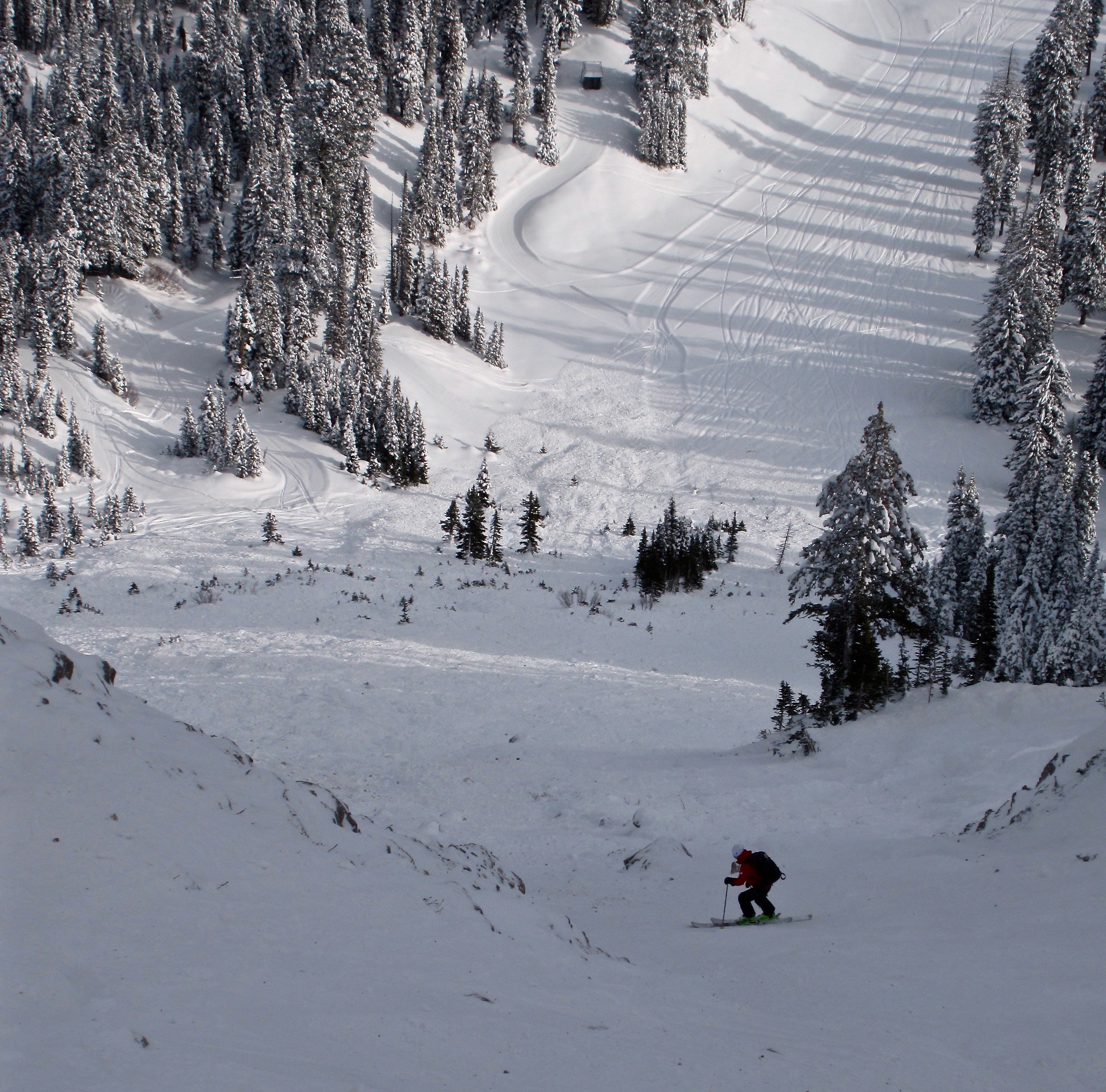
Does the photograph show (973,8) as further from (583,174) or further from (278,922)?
(278,922)

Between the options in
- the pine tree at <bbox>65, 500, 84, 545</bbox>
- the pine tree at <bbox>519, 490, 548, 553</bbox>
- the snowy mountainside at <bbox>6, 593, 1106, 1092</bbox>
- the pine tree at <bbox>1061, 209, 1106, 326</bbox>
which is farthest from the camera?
the pine tree at <bbox>1061, 209, 1106, 326</bbox>

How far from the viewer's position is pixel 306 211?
54.3 m

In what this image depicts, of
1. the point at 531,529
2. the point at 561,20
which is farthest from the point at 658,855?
the point at 561,20

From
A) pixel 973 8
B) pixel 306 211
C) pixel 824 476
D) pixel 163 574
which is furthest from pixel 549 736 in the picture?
pixel 973 8

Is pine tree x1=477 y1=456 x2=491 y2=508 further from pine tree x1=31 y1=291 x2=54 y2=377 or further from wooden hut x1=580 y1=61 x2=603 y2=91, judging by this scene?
wooden hut x1=580 y1=61 x2=603 y2=91

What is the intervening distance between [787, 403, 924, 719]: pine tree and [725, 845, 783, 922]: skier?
9825 mm

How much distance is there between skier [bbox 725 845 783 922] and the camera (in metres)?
9.42

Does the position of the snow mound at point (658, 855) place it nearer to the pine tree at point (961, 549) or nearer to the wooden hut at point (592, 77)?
the pine tree at point (961, 549)

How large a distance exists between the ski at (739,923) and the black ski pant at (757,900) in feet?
0.36

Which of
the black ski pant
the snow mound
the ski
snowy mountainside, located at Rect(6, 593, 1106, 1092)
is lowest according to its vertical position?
the snow mound

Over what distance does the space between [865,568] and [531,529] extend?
2095 cm

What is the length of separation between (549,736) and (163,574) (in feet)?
57.4

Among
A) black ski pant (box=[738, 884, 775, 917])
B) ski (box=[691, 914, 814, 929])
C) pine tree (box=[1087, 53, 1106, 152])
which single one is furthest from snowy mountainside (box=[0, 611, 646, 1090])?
pine tree (box=[1087, 53, 1106, 152])

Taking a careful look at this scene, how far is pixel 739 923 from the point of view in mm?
9547
